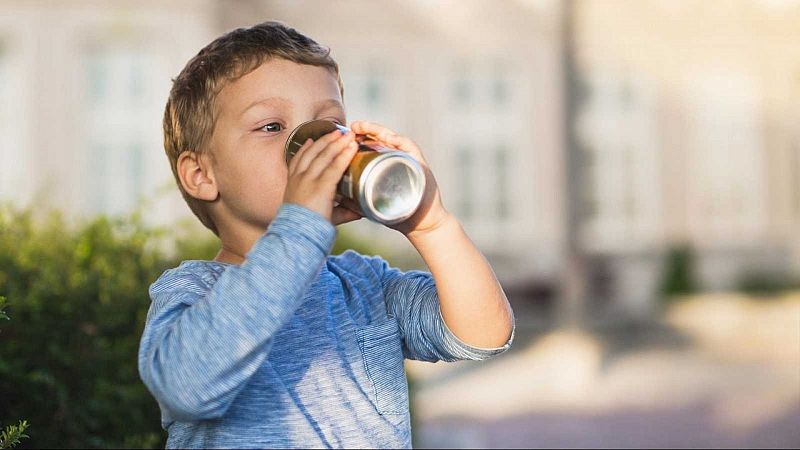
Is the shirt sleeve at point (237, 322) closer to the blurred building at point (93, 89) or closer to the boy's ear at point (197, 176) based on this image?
the boy's ear at point (197, 176)

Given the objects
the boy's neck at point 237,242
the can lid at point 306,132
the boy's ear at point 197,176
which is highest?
the can lid at point 306,132

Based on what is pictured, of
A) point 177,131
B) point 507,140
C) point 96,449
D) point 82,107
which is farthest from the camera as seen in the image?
point 507,140

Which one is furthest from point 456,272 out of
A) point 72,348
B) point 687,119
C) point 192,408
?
point 687,119

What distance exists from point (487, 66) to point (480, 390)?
12.2 meters

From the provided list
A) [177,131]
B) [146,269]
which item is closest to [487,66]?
[146,269]

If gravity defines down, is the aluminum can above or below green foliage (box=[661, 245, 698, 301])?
above

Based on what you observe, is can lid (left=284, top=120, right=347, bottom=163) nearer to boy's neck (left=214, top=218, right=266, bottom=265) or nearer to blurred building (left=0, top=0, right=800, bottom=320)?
boy's neck (left=214, top=218, right=266, bottom=265)

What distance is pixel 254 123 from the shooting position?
5.97ft

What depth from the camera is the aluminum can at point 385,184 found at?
1.45 m

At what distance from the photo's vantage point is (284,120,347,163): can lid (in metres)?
A: 1.67

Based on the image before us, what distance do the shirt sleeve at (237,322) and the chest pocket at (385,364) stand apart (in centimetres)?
34

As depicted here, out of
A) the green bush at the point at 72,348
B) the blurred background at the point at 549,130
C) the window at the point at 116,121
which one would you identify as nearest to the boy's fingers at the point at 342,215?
the green bush at the point at 72,348

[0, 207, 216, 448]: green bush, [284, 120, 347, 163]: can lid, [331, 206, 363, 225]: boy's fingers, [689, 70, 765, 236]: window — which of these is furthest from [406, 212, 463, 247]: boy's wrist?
[689, 70, 765, 236]: window

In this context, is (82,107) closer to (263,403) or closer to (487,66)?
(487,66)
